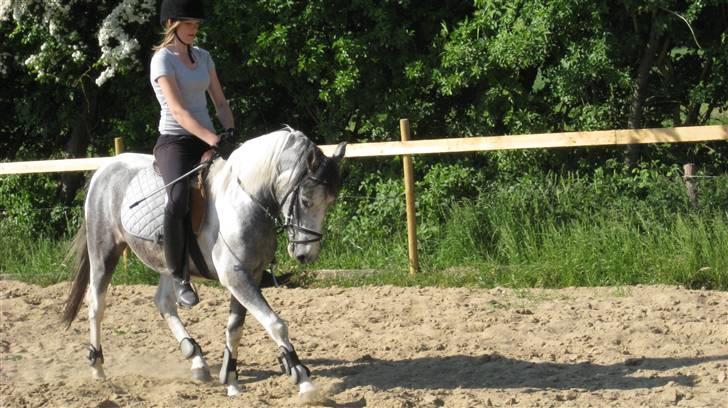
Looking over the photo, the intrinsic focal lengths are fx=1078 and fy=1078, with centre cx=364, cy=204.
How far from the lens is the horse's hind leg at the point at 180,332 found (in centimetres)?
720

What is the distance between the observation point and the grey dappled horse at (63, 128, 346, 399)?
630 centimetres

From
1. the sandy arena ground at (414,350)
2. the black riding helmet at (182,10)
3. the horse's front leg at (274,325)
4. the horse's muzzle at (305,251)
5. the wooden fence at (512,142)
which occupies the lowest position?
the sandy arena ground at (414,350)

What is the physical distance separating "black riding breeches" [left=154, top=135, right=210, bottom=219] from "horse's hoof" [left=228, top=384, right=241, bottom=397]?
1.13 meters

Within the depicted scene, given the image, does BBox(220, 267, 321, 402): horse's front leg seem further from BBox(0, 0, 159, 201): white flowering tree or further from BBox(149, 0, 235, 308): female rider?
BBox(0, 0, 159, 201): white flowering tree

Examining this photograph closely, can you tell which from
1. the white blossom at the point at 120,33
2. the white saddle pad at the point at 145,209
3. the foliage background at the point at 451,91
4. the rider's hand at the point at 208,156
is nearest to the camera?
the rider's hand at the point at 208,156

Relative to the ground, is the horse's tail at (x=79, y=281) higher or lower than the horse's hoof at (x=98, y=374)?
higher

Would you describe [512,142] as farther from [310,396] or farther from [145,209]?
[310,396]

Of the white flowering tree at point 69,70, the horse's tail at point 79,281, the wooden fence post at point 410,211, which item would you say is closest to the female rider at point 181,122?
the horse's tail at point 79,281

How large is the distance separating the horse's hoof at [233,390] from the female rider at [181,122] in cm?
59

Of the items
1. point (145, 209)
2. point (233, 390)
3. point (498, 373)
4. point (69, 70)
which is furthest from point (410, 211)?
point (69, 70)

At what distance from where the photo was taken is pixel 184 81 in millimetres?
Answer: 6832

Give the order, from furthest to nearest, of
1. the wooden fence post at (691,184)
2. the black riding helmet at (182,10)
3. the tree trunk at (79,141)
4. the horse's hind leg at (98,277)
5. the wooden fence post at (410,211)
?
the tree trunk at (79,141)
the wooden fence post at (410,211)
the wooden fence post at (691,184)
the horse's hind leg at (98,277)
the black riding helmet at (182,10)

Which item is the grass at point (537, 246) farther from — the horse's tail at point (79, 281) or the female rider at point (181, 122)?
the female rider at point (181, 122)

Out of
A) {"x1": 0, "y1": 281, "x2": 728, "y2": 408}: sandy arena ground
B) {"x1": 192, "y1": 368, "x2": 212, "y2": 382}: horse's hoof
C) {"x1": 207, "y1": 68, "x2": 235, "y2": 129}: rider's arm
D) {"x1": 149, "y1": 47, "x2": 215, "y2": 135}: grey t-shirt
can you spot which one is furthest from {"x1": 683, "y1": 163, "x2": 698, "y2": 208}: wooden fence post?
{"x1": 192, "y1": 368, "x2": 212, "y2": 382}: horse's hoof
